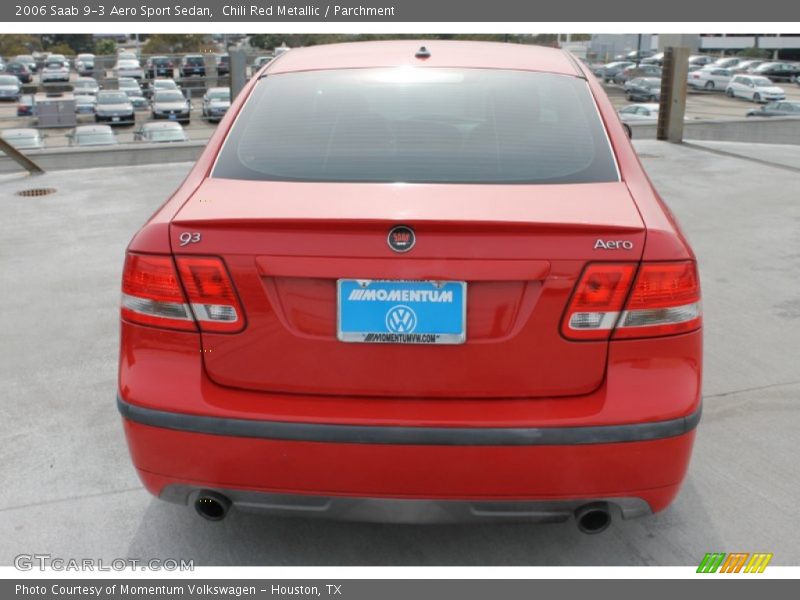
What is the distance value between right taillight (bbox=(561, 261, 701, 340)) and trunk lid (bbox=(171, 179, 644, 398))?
0.10 feet

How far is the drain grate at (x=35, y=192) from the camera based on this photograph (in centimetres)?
894

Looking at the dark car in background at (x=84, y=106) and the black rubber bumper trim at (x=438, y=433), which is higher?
the black rubber bumper trim at (x=438, y=433)

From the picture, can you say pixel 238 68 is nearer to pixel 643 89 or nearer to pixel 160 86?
pixel 160 86

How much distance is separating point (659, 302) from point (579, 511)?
0.61 m

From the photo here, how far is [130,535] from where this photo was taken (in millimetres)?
2951

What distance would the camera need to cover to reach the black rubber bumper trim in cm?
227

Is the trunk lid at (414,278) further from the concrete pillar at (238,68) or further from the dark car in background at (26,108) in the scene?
the dark car in background at (26,108)

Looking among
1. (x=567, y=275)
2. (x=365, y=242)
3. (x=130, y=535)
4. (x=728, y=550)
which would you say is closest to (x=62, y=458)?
(x=130, y=535)

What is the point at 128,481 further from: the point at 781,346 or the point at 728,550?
the point at 781,346

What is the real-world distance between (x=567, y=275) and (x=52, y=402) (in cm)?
270

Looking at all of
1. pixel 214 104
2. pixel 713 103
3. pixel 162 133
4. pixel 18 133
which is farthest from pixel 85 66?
pixel 18 133

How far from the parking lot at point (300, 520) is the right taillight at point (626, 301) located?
3.01 ft

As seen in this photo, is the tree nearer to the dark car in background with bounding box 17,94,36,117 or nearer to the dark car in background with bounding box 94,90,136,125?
the dark car in background with bounding box 17,94,36,117

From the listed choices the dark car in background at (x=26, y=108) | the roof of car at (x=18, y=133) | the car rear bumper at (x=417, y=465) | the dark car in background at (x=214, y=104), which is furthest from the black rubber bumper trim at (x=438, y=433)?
the dark car in background at (x=26, y=108)
